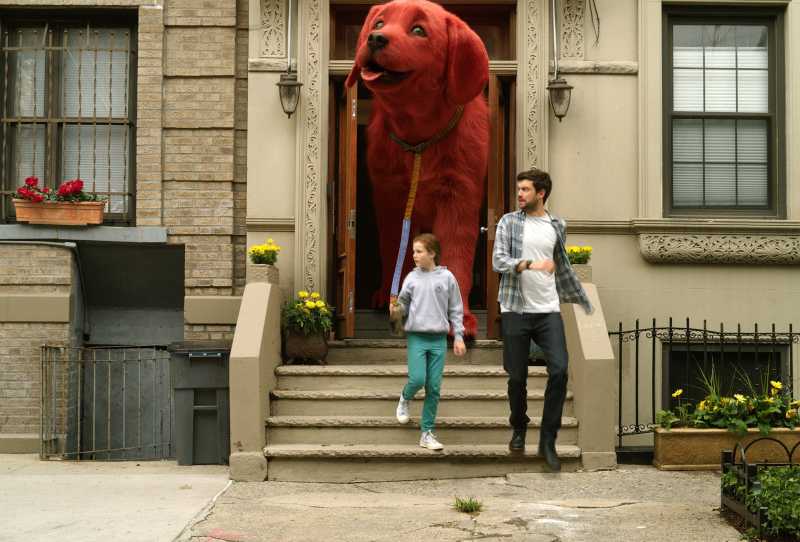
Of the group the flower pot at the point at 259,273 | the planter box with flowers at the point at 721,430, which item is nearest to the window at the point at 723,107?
the planter box with flowers at the point at 721,430

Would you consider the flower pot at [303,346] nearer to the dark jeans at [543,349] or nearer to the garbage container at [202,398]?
the garbage container at [202,398]

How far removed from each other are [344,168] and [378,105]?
83 centimetres

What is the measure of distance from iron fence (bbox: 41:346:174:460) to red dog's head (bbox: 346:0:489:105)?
390 centimetres

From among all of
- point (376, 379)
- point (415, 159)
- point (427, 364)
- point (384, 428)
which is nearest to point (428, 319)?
point (427, 364)

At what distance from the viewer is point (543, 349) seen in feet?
22.3

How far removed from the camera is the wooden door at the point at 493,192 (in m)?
9.45

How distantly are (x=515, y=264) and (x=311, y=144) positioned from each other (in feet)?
12.4

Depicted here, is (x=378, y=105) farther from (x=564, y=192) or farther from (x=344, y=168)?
(x=564, y=192)

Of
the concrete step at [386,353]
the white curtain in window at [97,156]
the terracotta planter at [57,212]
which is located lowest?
the concrete step at [386,353]

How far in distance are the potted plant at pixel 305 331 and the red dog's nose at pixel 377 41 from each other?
2249mm

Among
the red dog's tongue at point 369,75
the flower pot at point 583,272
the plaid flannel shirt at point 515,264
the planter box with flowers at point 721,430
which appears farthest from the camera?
the flower pot at point 583,272

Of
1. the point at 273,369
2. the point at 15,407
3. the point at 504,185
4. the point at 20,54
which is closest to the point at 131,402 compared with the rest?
the point at 15,407

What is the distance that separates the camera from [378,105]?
30.3 feet

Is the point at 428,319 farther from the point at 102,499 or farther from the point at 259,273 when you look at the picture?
the point at 102,499
